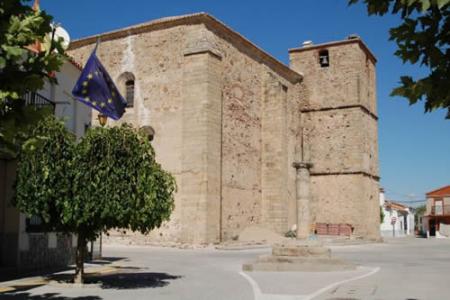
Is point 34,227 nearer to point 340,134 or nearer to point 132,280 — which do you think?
point 132,280

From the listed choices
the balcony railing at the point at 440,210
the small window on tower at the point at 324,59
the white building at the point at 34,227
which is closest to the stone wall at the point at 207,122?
the small window on tower at the point at 324,59

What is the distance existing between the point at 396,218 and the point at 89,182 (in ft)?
163

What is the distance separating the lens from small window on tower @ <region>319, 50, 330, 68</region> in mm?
32438

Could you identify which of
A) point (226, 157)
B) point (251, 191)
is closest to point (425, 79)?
point (226, 157)

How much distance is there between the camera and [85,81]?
11398 millimetres

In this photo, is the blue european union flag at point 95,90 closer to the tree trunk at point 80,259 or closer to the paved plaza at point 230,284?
the tree trunk at point 80,259

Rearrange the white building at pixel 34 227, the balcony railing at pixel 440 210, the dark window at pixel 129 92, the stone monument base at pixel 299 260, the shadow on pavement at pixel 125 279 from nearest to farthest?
the shadow on pavement at pixel 125 279 < the white building at pixel 34 227 < the stone monument base at pixel 299 260 < the dark window at pixel 129 92 < the balcony railing at pixel 440 210

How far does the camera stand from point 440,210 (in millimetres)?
56250

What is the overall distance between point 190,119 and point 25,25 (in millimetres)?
17247

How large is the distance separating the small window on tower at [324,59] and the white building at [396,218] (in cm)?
2644

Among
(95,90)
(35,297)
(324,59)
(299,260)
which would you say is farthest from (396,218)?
(35,297)

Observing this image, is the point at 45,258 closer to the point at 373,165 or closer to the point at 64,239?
the point at 64,239

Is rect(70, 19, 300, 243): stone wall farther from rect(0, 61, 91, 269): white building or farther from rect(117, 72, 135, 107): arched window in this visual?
rect(0, 61, 91, 269): white building

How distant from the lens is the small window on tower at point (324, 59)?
106 feet
